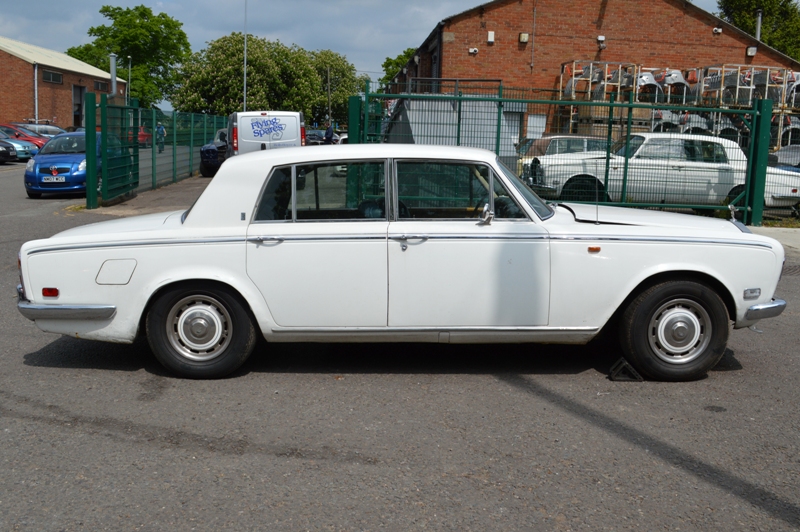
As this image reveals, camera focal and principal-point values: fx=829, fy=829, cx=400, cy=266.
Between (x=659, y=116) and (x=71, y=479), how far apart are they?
1293cm

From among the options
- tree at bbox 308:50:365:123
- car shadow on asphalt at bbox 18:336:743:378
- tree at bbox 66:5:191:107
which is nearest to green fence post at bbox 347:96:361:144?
car shadow on asphalt at bbox 18:336:743:378

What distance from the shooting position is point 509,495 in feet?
12.8

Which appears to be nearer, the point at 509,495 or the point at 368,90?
the point at 509,495

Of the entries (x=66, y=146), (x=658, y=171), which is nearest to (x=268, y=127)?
(x=66, y=146)

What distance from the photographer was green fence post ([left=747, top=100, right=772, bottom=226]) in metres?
14.4

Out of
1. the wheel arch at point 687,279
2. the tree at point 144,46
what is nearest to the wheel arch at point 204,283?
the wheel arch at point 687,279

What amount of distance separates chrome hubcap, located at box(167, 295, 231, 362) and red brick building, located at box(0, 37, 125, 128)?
5649cm

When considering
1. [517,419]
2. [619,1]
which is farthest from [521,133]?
[619,1]

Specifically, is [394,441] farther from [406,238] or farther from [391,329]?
[406,238]

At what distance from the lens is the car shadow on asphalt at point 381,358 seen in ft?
19.5

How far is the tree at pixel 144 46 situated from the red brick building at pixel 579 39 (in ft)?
183

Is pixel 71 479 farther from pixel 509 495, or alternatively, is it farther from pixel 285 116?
pixel 285 116

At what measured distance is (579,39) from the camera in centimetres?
3150

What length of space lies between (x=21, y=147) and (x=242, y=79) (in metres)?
18.9
